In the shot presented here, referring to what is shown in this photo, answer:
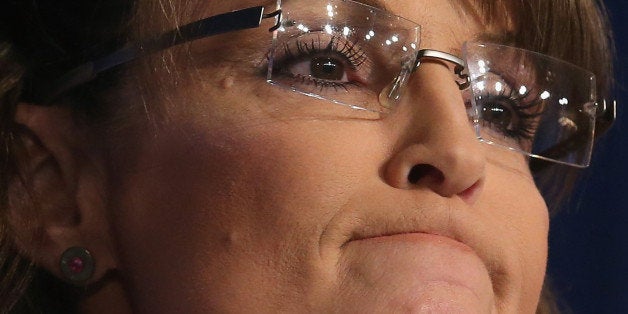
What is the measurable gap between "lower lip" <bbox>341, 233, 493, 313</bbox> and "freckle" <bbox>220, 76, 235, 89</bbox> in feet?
0.71

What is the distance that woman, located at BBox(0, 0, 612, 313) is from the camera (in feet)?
2.88

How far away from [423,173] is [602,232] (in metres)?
0.97

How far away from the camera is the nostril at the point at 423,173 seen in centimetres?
91

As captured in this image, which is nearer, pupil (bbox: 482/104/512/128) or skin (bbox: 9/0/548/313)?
skin (bbox: 9/0/548/313)

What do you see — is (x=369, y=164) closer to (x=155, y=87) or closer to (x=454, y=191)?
(x=454, y=191)

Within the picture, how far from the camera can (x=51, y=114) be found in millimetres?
1034

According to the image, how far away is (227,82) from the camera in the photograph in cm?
95

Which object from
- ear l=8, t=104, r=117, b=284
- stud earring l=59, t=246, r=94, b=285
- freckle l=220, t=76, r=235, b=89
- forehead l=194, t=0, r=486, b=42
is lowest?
stud earring l=59, t=246, r=94, b=285

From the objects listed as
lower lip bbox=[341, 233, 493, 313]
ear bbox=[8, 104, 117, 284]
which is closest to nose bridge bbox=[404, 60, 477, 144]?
lower lip bbox=[341, 233, 493, 313]

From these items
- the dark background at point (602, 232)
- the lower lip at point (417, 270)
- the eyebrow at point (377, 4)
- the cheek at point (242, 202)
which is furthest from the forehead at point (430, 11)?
the dark background at point (602, 232)

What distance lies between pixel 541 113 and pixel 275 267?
0.47 metres

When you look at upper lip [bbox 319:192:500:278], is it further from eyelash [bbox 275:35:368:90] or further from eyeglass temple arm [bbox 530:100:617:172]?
eyeglass temple arm [bbox 530:100:617:172]

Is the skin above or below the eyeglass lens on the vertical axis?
below

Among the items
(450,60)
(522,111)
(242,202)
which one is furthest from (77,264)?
(522,111)
